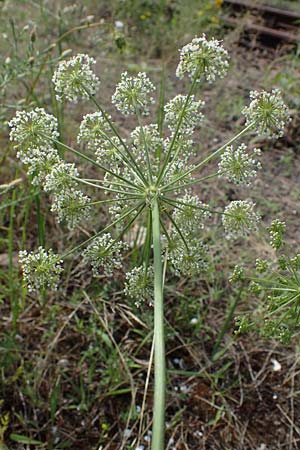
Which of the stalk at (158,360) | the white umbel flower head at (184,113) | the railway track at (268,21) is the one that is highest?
the railway track at (268,21)

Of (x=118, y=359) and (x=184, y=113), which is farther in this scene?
(x=118, y=359)

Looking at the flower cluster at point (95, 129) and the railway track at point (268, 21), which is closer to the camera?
the flower cluster at point (95, 129)

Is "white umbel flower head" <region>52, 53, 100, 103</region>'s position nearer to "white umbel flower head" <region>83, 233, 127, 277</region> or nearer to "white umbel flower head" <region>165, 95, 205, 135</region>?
"white umbel flower head" <region>165, 95, 205, 135</region>

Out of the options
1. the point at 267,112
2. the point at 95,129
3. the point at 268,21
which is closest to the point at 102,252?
the point at 95,129

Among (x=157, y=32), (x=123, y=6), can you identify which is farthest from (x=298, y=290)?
(x=123, y=6)

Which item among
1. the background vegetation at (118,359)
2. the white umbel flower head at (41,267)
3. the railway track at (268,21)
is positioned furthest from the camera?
the railway track at (268,21)

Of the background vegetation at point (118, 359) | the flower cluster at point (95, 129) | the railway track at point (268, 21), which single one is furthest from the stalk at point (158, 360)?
the railway track at point (268, 21)

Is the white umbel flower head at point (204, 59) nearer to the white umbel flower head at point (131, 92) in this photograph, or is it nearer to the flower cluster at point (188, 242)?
the white umbel flower head at point (131, 92)

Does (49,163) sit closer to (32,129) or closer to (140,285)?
(32,129)
